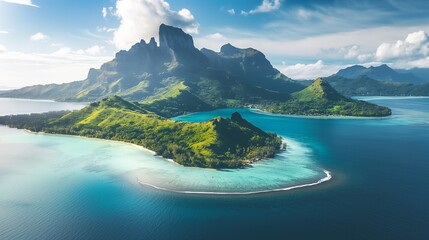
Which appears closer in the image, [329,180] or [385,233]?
[385,233]

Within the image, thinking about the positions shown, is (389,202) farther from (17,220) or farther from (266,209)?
(17,220)

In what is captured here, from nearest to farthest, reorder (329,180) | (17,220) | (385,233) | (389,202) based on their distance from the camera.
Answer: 1. (385,233)
2. (17,220)
3. (389,202)
4. (329,180)

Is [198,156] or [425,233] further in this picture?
[198,156]

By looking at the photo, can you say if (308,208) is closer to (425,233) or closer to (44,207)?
(425,233)

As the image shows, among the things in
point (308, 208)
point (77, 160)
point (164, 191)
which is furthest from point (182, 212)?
point (77, 160)

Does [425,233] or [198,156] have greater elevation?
[198,156]

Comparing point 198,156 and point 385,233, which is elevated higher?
point 198,156

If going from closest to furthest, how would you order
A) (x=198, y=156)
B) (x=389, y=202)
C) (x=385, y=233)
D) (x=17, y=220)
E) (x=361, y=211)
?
1. (x=385, y=233)
2. (x=17, y=220)
3. (x=361, y=211)
4. (x=389, y=202)
5. (x=198, y=156)

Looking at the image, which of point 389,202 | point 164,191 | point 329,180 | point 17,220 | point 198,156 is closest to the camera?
point 17,220

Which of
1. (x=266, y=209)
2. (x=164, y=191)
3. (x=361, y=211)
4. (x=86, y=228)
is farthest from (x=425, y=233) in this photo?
(x=86, y=228)
